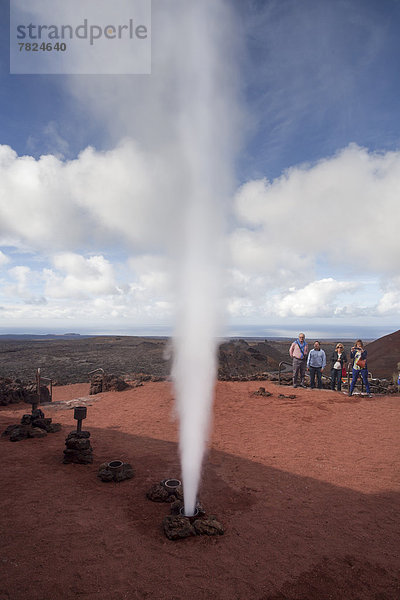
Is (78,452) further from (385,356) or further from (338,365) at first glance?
(385,356)

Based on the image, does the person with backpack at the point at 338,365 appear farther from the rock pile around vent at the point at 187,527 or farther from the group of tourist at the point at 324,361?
the rock pile around vent at the point at 187,527

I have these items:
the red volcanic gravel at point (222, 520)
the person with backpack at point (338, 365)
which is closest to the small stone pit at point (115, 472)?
the red volcanic gravel at point (222, 520)

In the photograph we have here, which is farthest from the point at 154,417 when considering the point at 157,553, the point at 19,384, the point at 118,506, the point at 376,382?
the point at 376,382

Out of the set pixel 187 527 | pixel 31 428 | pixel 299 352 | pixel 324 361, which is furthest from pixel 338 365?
pixel 31 428

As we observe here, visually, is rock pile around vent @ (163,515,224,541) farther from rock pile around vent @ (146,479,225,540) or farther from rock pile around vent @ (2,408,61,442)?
rock pile around vent @ (2,408,61,442)

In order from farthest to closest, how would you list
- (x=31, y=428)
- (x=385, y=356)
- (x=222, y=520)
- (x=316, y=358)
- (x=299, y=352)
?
(x=385, y=356)
(x=299, y=352)
(x=316, y=358)
(x=31, y=428)
(x=222, y=520)

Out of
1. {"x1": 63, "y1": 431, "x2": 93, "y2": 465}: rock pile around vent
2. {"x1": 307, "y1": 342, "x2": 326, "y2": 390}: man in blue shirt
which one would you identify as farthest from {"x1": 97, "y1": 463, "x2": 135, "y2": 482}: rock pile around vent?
{"x1": 307, "y1": 342, "x2": 326, "y2": 390}: man in blue shirt
